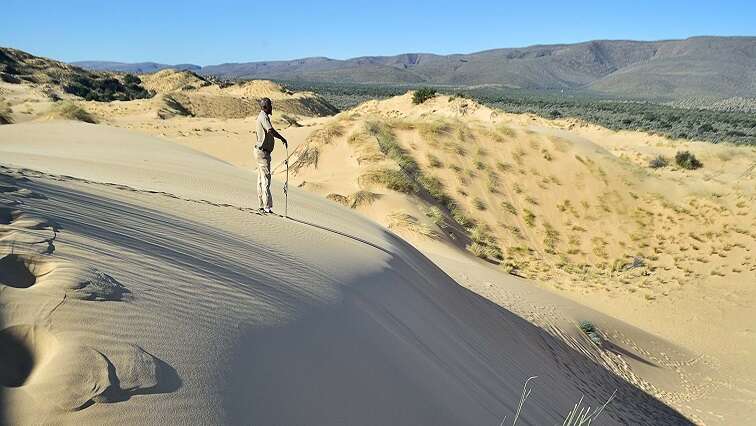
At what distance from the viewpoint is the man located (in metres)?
6.34

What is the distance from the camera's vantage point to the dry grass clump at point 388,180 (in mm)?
13516

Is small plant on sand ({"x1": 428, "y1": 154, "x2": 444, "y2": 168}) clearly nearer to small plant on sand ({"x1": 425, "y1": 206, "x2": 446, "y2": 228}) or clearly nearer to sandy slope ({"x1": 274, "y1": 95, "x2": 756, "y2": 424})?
sandy slope ({"x1": 274, "y1": 95, "x2": 756, "y2": 424})

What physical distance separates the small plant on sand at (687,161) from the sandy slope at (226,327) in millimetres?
16083

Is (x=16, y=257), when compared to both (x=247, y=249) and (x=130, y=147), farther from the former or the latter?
(x=130, y=147)

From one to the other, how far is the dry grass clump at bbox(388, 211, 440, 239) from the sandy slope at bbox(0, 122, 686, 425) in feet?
18.1

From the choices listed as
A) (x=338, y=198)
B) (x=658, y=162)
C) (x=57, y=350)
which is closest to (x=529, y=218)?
(x=338, y=198)

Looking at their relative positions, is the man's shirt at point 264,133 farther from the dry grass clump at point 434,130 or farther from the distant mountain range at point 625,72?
the distant mountain range at point 625,72

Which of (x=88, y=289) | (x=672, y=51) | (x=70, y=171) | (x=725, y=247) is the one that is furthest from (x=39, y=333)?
(x=672, y=51)

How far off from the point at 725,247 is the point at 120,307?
50.2ft

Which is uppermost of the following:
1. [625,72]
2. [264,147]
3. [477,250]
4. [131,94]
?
[625,72]

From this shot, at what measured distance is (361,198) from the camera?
12.5 metres

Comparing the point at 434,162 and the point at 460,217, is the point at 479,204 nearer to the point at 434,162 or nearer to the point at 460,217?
the point at 460,217

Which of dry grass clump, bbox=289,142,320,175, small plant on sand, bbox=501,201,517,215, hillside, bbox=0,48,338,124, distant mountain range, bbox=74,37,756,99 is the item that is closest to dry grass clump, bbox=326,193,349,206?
dry grass clump, bbox=289,142,320,175

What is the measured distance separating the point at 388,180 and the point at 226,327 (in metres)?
11.2
